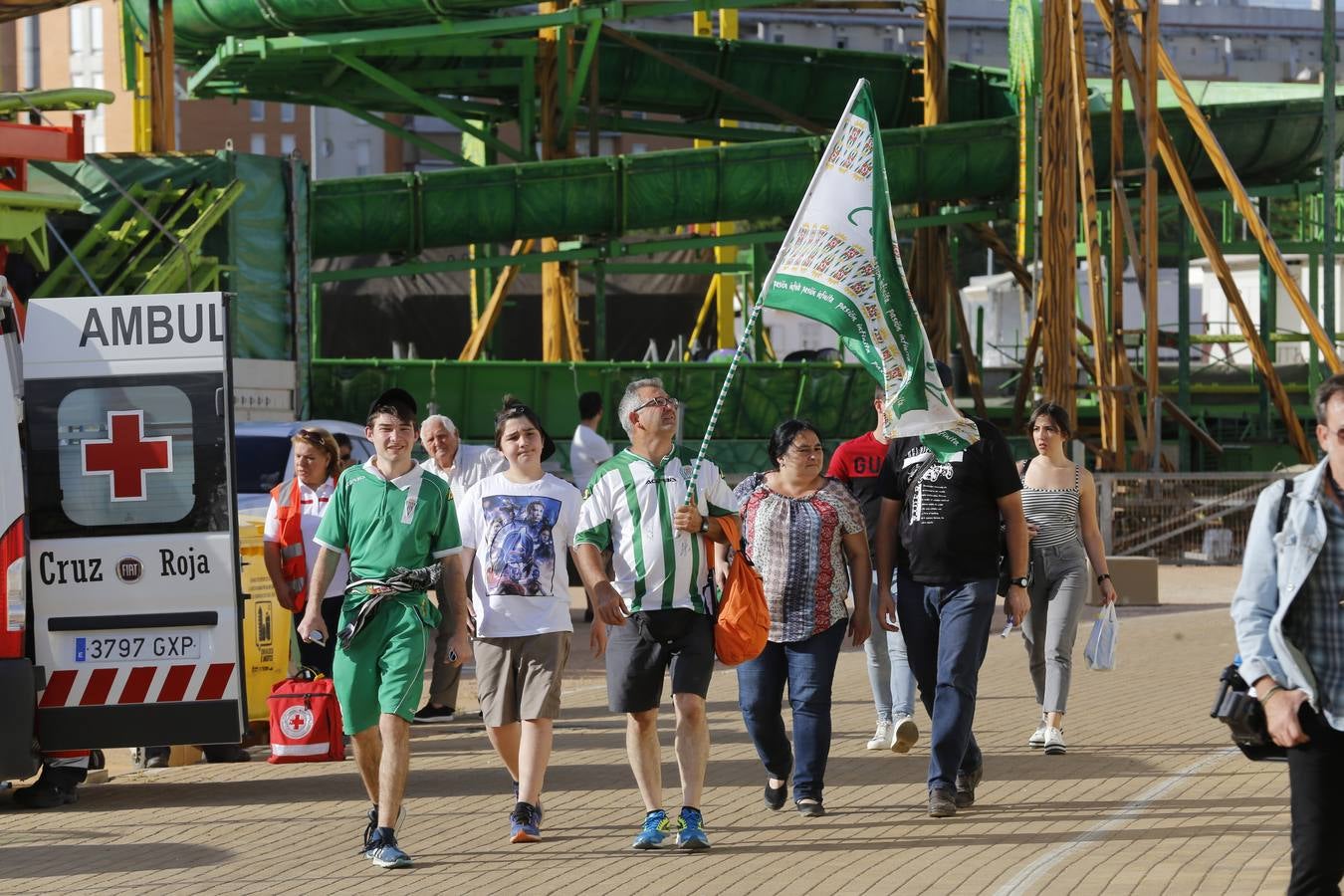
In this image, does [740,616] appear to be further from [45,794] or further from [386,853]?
[45,794]

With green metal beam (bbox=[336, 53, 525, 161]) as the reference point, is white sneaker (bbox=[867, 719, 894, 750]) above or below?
below

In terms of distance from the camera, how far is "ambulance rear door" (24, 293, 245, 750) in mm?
9148

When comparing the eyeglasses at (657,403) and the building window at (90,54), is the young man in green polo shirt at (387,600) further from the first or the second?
the building window at (90,54)

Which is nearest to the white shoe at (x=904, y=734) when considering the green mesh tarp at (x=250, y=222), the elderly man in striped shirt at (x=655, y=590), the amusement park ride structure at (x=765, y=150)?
the elderly man in striped shirt at (x=655, y=590)

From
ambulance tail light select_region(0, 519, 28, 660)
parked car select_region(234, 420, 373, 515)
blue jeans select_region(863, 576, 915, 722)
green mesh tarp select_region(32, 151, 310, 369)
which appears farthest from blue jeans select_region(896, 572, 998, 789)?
green mesh tarp select_region(32, 151, 310, 369)

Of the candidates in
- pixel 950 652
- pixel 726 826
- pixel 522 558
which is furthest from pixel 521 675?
pixel 950 652

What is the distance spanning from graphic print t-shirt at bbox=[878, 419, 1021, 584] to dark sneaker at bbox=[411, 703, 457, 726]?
4468 mm

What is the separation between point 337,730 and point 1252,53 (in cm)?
9104

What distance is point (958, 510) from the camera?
30.1 ft

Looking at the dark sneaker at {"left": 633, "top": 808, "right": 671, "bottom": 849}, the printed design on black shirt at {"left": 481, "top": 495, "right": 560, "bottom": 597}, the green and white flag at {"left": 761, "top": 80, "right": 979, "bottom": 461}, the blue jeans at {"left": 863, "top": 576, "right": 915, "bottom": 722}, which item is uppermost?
the green and white flag at {"left": 761, "top": 80, "right": 979, "bottom": 461}

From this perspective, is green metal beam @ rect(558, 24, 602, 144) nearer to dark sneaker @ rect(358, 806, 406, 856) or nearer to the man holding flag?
the man holding flag

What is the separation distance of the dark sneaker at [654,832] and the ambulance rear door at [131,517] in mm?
2012

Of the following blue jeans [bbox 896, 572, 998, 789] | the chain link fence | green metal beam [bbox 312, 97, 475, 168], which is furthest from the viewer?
green metal beam [bbox 312, 97, 475, 168]

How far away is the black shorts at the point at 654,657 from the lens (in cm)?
830
